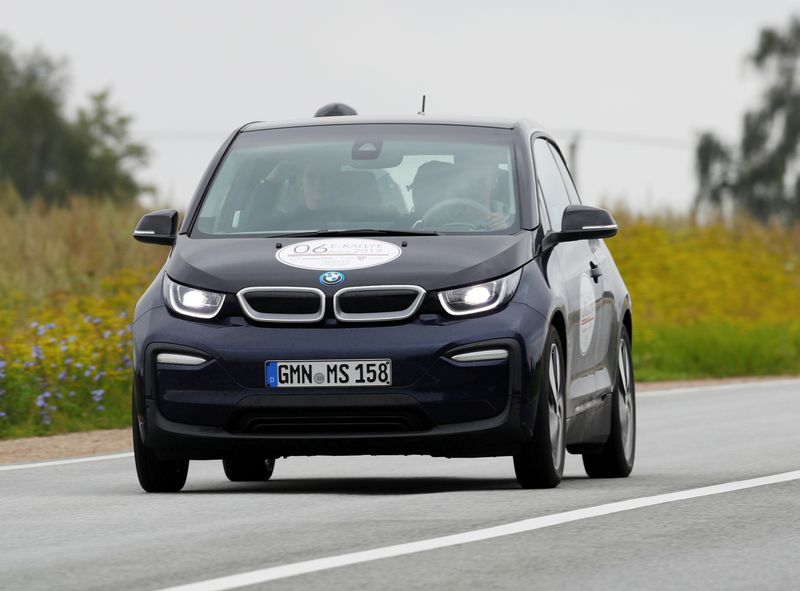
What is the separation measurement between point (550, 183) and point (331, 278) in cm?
192

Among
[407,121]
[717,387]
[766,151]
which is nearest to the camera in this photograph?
[407,121]

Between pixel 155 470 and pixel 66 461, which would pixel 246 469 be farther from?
pixel 66 461

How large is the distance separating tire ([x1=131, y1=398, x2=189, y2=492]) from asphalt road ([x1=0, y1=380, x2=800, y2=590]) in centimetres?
9

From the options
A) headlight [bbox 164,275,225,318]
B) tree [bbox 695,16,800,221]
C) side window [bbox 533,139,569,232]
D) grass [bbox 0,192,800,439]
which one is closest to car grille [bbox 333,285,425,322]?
headlight [bbox 164,275,225,318]

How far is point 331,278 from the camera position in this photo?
30.5ft

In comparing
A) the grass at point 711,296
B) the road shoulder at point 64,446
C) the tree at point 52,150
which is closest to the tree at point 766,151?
the tree at point 52,150

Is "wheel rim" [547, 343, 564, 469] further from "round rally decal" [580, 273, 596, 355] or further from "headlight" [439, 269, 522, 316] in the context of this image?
"round rally decal" [580, 273, 596, 355]

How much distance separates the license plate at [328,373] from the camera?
916 centimetres

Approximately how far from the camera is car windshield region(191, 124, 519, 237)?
392 inches

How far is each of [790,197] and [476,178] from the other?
228ft

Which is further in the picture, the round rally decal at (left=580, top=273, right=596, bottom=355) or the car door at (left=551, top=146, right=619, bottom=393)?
the car door at (left=551, top=146, right=619, bottom=393)

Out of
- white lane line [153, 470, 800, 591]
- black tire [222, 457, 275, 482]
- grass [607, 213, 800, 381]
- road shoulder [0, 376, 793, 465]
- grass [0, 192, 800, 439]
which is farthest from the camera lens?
grass [607, 213, 800, 381]

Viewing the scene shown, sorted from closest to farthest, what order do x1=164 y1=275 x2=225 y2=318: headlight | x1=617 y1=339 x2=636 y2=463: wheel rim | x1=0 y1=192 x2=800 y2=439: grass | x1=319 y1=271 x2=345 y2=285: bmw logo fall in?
1. x1=319 y1=271 x2=345 y2=285: bmw logo
2. x1=164 y1=275 x2=225 y2=318: headlight
3. x1=617 y1=339 x2=636 y2=463: wheel rim
4. x1=0 y1=192 x2=800 y2=439: grass

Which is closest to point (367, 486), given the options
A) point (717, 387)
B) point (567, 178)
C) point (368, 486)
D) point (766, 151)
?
point (368, 486)
